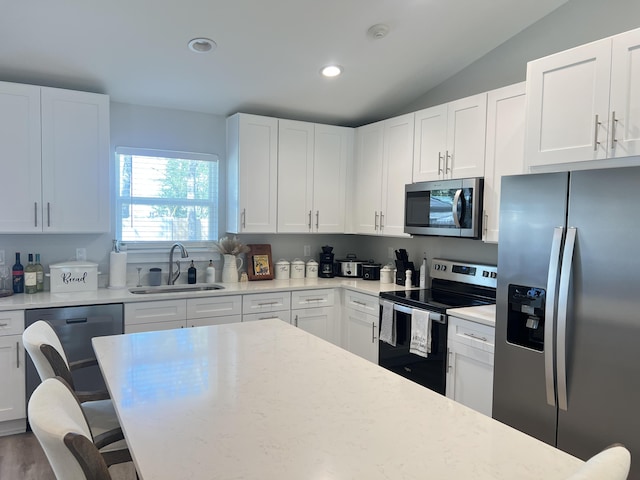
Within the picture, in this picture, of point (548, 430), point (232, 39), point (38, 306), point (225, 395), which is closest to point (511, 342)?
point (548, 430)

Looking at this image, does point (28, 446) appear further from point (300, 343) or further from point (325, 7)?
point (325, 7)

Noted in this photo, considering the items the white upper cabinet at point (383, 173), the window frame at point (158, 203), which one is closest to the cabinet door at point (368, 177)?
the white upper cabinet at point (383, 173)

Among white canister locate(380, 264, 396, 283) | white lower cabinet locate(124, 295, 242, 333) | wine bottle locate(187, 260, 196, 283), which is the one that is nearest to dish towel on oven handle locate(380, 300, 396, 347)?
white canister locate(380, 264, 396, 283)

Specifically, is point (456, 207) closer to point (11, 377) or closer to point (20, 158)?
point (20, 158)

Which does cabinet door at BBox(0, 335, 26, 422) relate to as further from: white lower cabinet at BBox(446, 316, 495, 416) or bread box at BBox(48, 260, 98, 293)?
white lower cabinet at BBox(446, 316, 495, 416)

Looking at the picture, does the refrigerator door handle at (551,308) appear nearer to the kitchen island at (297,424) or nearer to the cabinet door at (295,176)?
the kitchen island at (297,424)

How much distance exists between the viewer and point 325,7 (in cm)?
274

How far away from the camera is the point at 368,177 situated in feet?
13.7

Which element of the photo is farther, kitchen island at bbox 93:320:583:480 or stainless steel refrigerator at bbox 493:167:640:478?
stainless steel refrigerator at bbox 493:167:640:478

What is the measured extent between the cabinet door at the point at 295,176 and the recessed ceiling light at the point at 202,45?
1092mm

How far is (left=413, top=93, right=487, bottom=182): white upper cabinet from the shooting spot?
3090 mm

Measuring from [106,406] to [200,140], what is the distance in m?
2.64

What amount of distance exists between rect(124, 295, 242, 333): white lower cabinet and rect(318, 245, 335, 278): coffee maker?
1.11 meters

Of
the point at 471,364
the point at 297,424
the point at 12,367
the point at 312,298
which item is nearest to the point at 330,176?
the point at 312,298
